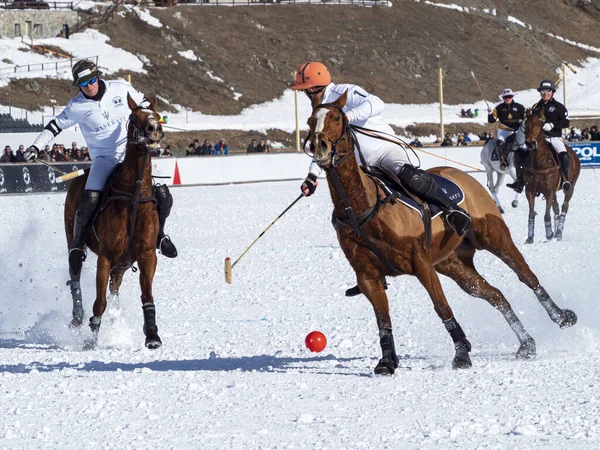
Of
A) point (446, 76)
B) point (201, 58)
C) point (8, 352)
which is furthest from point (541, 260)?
point (446, 76)

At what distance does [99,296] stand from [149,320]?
801 millimetres

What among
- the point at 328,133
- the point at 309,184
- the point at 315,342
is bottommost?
the point at 315,342

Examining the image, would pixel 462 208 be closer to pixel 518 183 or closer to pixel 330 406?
pixel 330 406

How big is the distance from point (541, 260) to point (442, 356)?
21.8 ft

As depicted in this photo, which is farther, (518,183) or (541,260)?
(518,183)

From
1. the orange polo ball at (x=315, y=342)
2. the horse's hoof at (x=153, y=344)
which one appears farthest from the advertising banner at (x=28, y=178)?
the orange polo ball at (x=315, y=342)

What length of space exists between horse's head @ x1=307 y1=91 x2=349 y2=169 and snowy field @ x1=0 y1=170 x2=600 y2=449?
1.67m

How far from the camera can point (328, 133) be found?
8.06 m

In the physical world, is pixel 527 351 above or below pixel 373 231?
below

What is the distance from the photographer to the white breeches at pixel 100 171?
10727 millimetres

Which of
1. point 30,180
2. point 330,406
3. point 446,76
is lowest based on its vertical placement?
point 446,76

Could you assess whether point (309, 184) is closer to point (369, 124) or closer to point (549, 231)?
point (369, 124)

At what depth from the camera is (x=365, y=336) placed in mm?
10438

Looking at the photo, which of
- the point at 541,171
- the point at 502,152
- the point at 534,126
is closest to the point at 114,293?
the point at 534,126
